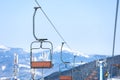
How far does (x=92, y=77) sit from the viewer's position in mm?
113188

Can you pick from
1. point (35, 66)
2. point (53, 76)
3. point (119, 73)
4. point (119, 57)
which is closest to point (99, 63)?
point (35, 66)

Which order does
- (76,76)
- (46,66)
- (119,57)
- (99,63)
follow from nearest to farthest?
(46,66) < (99,63) < (76,76) < (119,57)

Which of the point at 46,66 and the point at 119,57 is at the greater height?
the point at 46,66

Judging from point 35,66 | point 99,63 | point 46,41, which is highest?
point 46,41

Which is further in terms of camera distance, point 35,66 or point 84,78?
point 84,78

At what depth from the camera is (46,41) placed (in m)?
13.0

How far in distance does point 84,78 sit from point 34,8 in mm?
103001

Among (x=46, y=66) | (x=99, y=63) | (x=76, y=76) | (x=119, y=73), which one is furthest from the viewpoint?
(x=76, y=76)

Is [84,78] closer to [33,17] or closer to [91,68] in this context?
[91,68]

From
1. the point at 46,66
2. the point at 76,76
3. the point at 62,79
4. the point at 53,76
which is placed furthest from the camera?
the point at 53,76

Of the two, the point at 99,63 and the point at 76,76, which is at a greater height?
the point at 99,63

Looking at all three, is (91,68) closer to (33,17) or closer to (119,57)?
(119,57)

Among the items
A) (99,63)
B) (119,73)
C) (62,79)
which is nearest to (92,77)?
(119,73)

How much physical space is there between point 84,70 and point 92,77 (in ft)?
26.7
